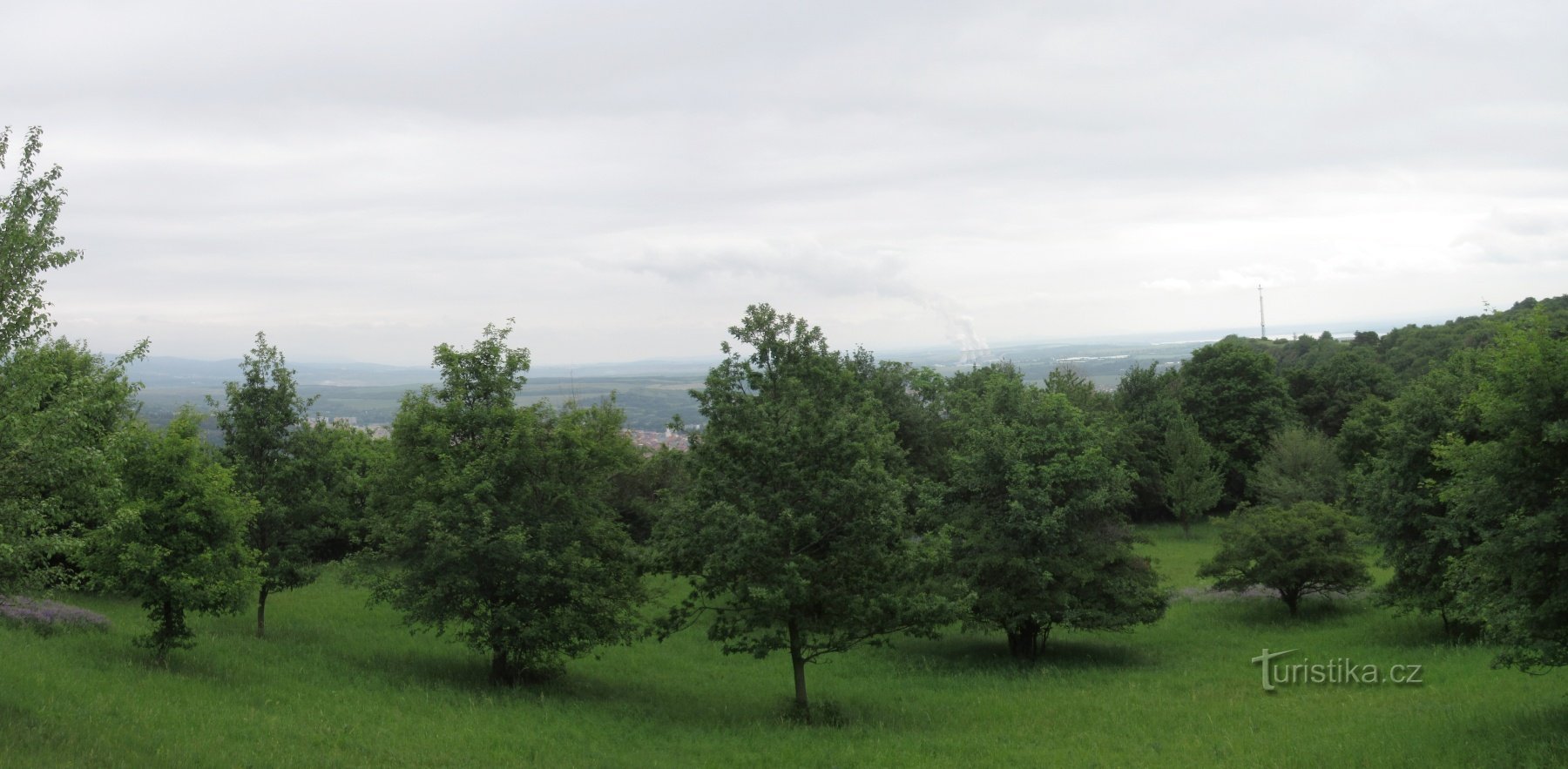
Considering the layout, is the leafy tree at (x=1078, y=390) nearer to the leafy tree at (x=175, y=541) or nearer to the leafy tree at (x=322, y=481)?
the leafy tree at (x=322, y=481)

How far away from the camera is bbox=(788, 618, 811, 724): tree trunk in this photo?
20.0m

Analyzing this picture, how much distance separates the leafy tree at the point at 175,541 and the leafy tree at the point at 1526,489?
23.0 metres

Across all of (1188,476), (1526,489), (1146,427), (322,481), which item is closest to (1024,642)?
(1526,489)

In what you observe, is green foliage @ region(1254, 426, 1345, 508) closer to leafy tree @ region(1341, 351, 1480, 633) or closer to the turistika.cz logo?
leafy tree @ region(1341, 351, 1480, 633)

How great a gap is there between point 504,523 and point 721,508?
5121mm

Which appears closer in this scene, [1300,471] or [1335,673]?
[1335,673]

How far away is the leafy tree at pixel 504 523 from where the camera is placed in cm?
1970

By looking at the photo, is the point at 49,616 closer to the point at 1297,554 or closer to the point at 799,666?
the point at 799,666

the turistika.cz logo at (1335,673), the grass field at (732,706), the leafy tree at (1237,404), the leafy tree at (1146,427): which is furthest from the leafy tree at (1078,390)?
the turistika.cz logo at (1335,673)

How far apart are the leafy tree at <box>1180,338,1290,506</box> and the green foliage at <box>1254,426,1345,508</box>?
773cm

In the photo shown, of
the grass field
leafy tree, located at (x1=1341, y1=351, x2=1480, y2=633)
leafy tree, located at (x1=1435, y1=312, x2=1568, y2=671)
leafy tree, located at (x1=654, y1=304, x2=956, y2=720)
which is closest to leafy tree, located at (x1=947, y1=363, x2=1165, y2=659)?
the grass field

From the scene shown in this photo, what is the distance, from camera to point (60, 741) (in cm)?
1326

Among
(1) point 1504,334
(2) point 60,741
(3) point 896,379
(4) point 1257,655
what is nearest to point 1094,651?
(4) point 1257,655

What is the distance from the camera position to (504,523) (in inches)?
794
